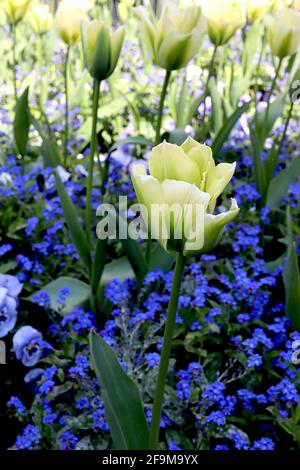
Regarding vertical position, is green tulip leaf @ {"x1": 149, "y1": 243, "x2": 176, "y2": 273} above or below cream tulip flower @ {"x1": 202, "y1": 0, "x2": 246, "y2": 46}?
below

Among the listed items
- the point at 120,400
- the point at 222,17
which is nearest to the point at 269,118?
the point at 222,17

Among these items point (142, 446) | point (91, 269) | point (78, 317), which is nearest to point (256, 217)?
point (91, 269)

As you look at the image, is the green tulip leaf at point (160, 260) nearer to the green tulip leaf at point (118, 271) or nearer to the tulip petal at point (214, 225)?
the green tulip leaf at point (118, 271)

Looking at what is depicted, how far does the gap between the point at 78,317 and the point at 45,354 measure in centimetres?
14

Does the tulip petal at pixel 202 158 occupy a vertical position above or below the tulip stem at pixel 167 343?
above

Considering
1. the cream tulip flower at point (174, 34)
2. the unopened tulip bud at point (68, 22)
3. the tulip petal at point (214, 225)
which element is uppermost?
the unopened tulip bud at point (68, 22)

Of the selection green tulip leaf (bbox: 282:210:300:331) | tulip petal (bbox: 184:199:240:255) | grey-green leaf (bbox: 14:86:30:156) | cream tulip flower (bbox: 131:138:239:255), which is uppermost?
grey-green leaf (bbox: 14:86:30:156)

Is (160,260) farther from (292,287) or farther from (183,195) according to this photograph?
(183,195)

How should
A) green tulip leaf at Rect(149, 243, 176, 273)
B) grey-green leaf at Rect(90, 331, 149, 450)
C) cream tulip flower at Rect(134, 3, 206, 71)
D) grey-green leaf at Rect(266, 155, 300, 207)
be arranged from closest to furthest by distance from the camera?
grey-green leaf at Rect(90, 331, 149, 450) < cream tulip flower at Rect(134, 3, 206, 71) < green tulip leaf at Rect(149, 243, 176, 273) < grey-green leaf at Rect(266, 155, 300, 207)

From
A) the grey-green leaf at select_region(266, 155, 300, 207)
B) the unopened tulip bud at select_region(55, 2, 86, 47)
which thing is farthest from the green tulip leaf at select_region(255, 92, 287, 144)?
the unopened tulip bud at select_region(55, 2, 86, 47)

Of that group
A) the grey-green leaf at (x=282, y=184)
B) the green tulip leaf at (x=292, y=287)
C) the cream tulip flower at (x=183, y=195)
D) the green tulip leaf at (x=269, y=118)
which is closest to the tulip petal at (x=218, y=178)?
the cream tulip flower at (x=183, y=195)

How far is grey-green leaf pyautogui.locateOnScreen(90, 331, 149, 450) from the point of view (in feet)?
3.66

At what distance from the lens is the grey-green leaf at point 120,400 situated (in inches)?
43.9

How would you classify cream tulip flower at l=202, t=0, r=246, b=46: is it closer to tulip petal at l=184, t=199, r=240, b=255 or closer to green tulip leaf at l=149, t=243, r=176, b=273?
green tulip leaf at l=149, t=243, r=176, b=273
